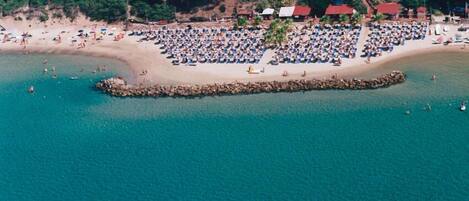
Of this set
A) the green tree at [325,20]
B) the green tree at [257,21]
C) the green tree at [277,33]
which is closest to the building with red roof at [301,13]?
the green tree at [325,20]

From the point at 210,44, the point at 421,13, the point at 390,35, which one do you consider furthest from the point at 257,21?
the point at 421,13

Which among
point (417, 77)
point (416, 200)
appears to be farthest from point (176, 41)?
point (416, 200)

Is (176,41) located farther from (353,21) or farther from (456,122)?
(456,122)

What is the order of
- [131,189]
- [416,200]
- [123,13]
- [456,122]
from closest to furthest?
1. [416,200]
2. [131,189]
3. [456,122]
4. [123,13]

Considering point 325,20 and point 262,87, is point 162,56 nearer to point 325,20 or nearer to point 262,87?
point 262,87

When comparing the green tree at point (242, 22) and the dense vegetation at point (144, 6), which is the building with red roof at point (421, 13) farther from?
the green tree at point (242, 22)

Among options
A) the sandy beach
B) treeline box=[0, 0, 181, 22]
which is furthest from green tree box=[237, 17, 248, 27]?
treeline box=[0, 0, 181, 22]
